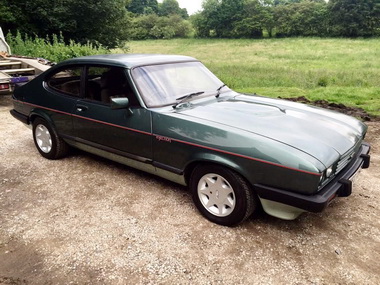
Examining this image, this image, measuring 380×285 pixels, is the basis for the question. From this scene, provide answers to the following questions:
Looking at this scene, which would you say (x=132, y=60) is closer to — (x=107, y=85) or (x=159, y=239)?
(x=107, y=85)

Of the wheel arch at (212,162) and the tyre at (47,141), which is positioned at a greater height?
the wheel arch at (212,162)

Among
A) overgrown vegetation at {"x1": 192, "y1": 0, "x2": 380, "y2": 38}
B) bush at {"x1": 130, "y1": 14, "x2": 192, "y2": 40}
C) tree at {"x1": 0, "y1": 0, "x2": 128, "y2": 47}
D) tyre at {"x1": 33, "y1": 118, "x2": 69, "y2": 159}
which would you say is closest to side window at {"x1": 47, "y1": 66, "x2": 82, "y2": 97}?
tyre at {"x1": 33, "y1": 118, "x2": 69, "y2": 159}

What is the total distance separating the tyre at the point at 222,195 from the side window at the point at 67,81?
2.10 m

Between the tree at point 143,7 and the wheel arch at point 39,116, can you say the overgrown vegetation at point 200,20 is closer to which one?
the tree at point 143,7

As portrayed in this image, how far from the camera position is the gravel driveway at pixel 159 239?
248 centimetres

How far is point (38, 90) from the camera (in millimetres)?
4598

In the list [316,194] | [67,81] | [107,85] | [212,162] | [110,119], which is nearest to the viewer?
[316,194]

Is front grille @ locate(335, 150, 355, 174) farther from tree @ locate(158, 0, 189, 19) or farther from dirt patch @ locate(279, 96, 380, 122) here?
tree @ locate(158, 0, 189, 19)

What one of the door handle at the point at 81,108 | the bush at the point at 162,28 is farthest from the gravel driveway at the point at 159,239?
the bush at the point at 162,28

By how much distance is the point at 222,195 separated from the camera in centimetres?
300

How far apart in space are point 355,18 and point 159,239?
60.9m

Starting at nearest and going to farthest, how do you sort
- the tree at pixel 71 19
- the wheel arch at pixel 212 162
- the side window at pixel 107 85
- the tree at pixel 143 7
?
the wheel arch at pixel 212 162, the side window at pixel 107 85, the tree at pixel 71 19, the tree at pixel 143 7

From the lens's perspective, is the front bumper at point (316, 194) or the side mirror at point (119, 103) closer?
the front bumper at point (316, 194)

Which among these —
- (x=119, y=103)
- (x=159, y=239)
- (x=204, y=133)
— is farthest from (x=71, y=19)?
(x=159, y=239)
